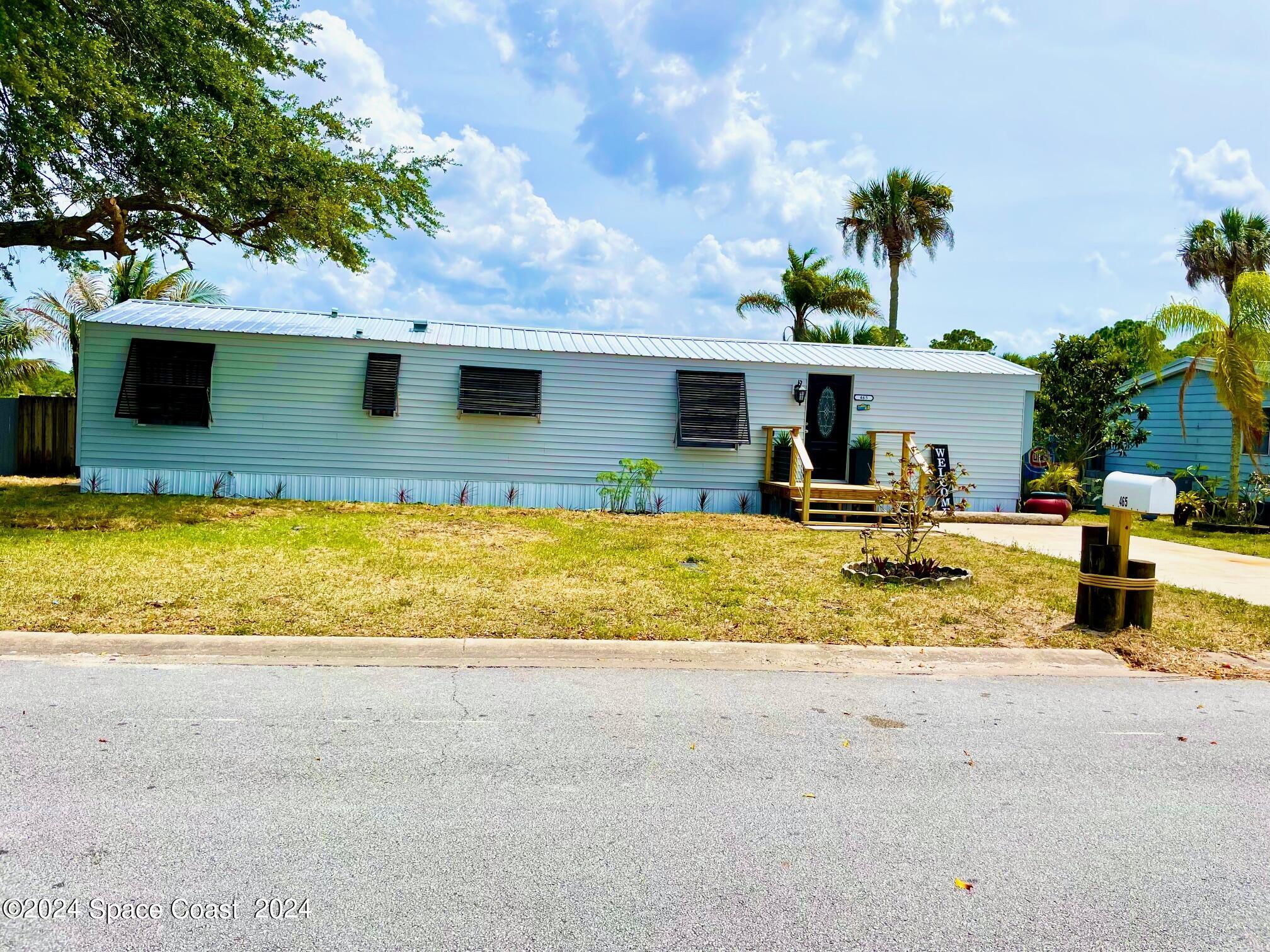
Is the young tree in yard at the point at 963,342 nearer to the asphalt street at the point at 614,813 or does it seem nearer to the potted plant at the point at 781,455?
the potted plant at the point at 781,455

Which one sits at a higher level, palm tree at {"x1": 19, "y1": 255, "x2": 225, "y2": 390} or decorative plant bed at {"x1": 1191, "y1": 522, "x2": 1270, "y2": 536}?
palm tree at {"x1": 19, "y1": 255, "x2": 225, "y2": 390}

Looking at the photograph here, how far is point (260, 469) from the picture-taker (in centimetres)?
1355

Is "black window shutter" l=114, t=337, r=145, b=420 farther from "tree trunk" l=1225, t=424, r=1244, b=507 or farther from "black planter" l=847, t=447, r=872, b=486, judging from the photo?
"tree trunk" l=1225, t=424, r=1244, b=507

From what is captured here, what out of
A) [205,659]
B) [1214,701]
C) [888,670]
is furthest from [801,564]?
[205,659]

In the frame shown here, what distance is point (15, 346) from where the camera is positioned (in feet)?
65.6

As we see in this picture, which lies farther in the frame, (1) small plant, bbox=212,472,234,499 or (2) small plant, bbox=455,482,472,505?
(2) small plant, bbox=455,482,472,505

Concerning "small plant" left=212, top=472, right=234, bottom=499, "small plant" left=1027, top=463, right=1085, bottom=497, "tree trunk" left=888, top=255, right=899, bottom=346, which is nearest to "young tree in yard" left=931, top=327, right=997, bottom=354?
"tree trunk" left=888, top=255, right=899, bottom=346

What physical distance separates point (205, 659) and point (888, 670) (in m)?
4.09

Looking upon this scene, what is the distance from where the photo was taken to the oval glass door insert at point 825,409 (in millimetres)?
15109

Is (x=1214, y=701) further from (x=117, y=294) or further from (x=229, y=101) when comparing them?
(x=117, y=294)

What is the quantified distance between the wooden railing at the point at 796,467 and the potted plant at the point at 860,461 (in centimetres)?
76

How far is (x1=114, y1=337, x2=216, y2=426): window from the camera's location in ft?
42.7

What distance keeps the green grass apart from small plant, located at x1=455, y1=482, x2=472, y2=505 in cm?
885

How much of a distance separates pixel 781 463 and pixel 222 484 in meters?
8.95
